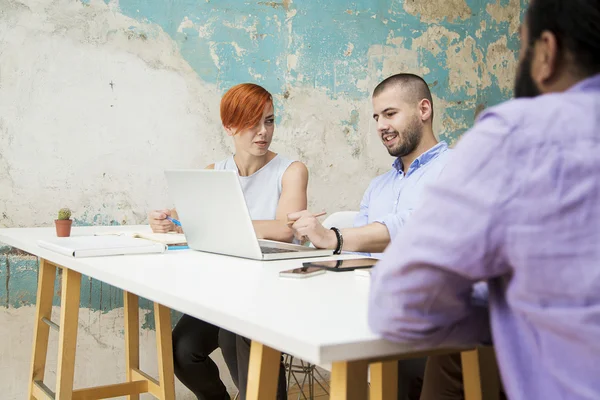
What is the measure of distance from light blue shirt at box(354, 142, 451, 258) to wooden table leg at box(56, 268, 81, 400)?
1.02 metres

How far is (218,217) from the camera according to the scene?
1976 mm

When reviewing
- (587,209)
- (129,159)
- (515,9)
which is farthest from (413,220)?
(515,9)

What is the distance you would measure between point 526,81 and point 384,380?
0.62 meters

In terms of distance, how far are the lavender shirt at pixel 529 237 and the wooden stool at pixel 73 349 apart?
5.10ft

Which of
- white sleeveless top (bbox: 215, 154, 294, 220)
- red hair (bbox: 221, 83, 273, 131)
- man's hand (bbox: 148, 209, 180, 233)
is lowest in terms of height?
man's hand (bbox: 148, 209, 180, 233)

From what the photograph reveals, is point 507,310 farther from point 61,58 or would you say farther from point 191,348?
point 61,58

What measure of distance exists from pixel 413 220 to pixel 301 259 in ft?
3.71

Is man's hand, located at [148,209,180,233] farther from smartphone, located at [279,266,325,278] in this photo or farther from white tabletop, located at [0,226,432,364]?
smartphone, located at [279,266,325,278]

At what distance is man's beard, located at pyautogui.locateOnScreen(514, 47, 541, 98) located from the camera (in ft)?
3.01

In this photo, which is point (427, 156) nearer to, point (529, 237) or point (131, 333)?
point (131, 333)

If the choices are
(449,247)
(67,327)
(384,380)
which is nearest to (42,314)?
(67,327)

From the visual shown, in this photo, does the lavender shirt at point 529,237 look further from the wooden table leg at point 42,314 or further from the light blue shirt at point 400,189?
the wooden table leg at point 42,314

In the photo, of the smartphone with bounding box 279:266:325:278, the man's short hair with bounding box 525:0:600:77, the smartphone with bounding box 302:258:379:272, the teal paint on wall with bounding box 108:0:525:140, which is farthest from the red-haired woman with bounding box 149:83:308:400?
the man's short hair with bounding box 525:0:600:77

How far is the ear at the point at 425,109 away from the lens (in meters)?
2.81
